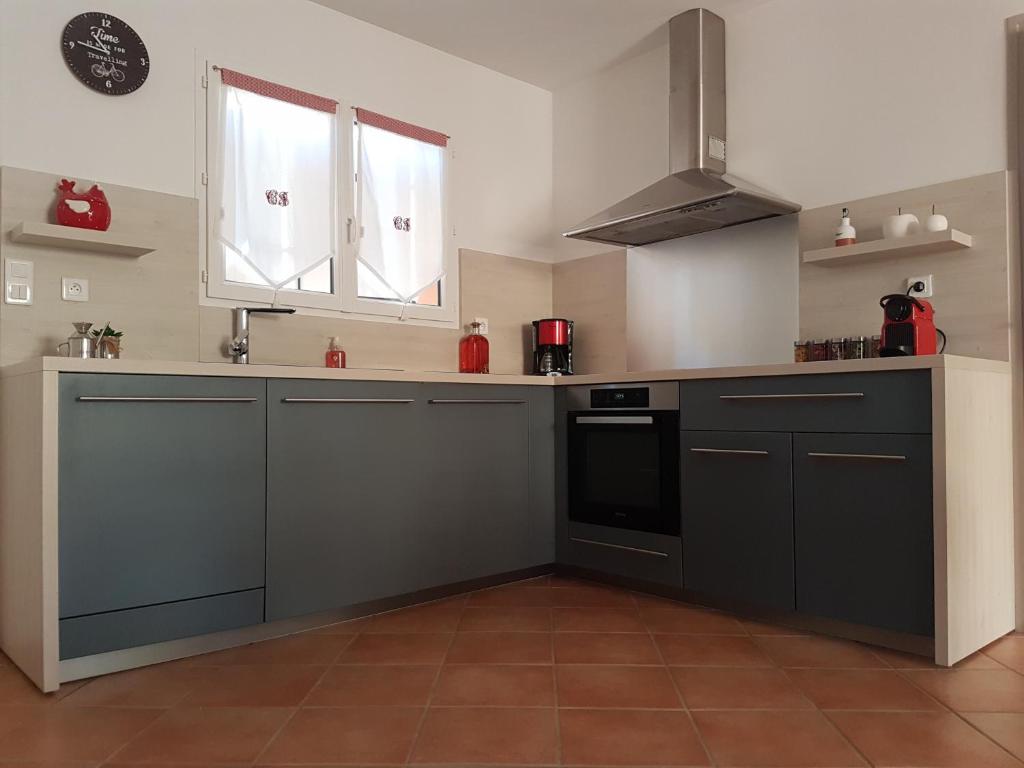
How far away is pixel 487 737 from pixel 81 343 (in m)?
1.73

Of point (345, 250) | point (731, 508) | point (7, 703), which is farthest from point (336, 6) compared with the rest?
point (7, 703)

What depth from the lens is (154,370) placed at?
2.28m

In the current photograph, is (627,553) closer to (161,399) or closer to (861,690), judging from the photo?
(861,690)

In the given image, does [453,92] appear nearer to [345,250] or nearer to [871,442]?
[345,250]

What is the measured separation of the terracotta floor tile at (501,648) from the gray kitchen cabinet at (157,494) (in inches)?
25.6

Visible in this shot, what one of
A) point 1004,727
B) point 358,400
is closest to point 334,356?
point 358,400

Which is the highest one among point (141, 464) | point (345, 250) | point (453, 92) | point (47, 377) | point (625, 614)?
point (453, 92)

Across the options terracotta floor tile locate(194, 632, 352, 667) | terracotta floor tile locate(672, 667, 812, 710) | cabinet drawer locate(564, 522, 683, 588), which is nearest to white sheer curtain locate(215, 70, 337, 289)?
terracotta floor tile locate(194, 632, 352, 667)

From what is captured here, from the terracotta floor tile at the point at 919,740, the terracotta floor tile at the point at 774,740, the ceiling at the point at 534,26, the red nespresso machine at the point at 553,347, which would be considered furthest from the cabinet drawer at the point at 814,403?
the ceiling at the point at 534,26

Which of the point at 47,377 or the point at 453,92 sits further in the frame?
the point at 453,92

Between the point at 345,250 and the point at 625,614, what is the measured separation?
74.2 inches

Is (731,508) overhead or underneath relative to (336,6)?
underneath

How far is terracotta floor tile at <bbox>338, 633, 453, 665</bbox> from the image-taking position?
2.36 meters

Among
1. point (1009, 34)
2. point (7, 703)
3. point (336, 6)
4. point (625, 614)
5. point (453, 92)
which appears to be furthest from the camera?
point (453, 92)
